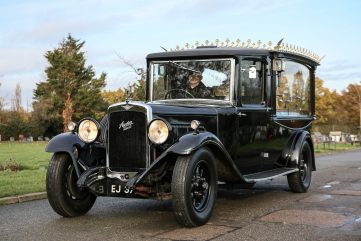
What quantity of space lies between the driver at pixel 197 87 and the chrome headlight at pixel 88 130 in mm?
1780

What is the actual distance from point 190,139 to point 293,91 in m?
4.23

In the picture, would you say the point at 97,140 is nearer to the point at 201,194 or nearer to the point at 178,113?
the point at 178,113

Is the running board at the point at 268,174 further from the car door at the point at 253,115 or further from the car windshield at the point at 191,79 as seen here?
the car windshield at the point at 191,79

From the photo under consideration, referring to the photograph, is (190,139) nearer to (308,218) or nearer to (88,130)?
(88,130)

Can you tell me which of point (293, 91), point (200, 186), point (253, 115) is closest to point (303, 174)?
point (293, 91)

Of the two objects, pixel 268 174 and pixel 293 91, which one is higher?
pixel 293 91

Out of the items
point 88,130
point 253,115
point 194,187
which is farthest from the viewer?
point 253,115

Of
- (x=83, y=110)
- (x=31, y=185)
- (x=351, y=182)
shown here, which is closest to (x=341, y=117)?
(x=83, y=110)

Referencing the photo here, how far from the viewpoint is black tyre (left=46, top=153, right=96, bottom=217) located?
22.5ft

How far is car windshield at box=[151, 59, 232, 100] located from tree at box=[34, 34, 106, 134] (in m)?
44.0

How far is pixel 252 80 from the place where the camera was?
8266mm

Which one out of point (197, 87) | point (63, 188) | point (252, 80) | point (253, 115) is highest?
point (252, 80)

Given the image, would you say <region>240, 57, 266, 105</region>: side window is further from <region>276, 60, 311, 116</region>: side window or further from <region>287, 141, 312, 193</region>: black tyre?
<region>287, 141, 312, 193</region>: black tyre

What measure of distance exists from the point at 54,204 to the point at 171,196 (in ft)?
5.64
